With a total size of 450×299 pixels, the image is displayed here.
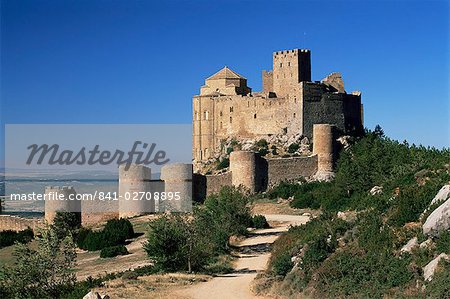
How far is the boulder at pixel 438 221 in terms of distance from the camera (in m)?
16.7

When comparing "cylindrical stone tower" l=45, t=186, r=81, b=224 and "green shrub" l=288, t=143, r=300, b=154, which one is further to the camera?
"green shrub" l=288, t=143, r=300, b=154

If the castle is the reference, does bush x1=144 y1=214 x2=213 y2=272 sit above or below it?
below

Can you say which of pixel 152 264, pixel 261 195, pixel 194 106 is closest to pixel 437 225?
pixel 152 264

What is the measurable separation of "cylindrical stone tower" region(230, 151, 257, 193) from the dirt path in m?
8.61

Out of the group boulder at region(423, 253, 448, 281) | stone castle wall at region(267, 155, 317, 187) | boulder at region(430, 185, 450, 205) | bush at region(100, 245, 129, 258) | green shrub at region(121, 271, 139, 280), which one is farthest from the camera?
stone castle wall at region(267, 155, 317, 187)

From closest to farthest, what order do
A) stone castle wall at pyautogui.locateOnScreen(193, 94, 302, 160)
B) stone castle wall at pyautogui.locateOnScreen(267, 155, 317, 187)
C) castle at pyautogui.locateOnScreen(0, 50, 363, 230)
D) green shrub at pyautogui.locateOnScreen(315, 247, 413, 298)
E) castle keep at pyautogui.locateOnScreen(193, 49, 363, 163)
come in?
1. green shrub at pyautogui.locateOnScreen(315, 247, 413, 298)
2. castle at pyautogui.locateOnScreen(0, 50, 363, 230)
3. stone castle wall at pyautogui.locateOnScreen(267, 155, 317, 187)
4. castle keep at pyautogui.locateOnScreen(193, 49, 363, 163)
5. stone castle wall at pyautogui.locateOnScreen(193, 94, 302, 160)

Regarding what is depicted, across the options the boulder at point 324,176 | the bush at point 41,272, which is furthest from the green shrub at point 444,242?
the boulder at point 324,176

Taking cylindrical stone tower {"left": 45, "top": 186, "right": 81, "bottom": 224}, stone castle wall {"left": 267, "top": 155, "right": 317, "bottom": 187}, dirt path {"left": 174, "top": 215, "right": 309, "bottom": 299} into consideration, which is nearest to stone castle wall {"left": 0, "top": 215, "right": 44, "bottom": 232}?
cylindrical stone tower {"left": 45, "top": 186, "right": 81, "bottom": 224}

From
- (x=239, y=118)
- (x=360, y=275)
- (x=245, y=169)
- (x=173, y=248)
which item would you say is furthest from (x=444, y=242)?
(x=239, y=118)

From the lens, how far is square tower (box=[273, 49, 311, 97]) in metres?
47.5

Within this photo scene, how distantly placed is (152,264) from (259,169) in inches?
694

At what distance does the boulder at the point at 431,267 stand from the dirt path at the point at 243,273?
4.60 m

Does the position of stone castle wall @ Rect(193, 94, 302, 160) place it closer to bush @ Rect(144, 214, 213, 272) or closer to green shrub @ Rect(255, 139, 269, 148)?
green shrub @ Rect(255, 139, 269, 148)

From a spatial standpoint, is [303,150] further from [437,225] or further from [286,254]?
[437,225]
